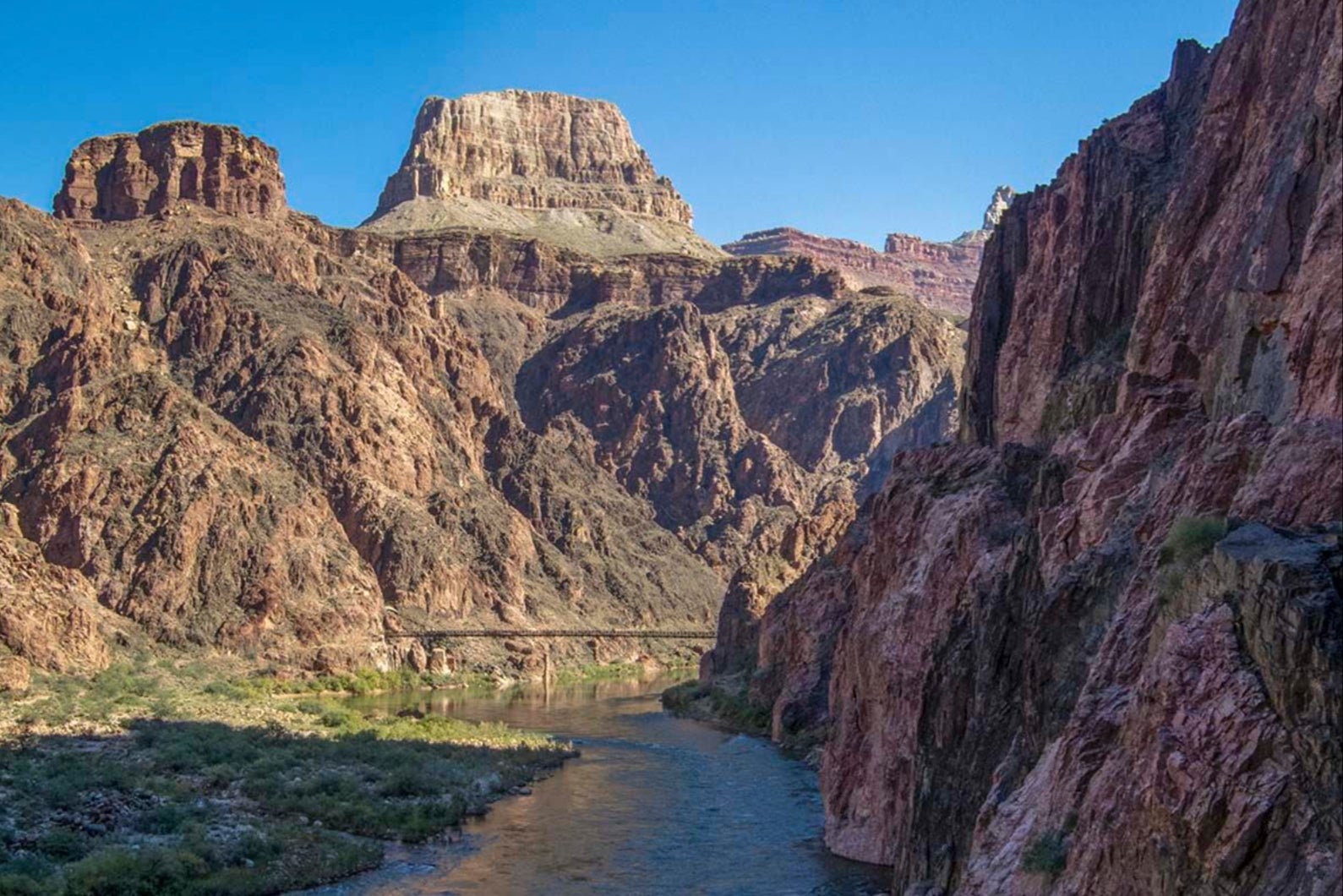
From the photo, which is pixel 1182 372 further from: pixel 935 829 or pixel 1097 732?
pixel 1097 732

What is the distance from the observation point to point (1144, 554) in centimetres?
2617

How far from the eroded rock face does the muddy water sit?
425ft

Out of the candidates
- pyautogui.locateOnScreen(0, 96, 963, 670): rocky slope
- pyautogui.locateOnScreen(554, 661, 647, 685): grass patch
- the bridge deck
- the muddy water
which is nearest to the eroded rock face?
pyautogui.locateOnScreen(0, 96, 963, 670): rocky slope

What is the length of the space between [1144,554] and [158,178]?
18519 centimetres

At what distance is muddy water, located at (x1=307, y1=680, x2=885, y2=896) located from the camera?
4356 centimetres

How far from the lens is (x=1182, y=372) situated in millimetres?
35781

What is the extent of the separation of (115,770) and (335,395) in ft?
349

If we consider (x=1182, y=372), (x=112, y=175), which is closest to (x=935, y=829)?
(x=1182, y=372)

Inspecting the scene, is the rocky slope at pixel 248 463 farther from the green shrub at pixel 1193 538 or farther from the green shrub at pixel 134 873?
the green shrub at pixel 1193 538

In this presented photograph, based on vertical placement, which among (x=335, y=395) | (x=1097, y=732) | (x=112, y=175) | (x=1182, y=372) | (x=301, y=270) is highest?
(x=112, y=175)

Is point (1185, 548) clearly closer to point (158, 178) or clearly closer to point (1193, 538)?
point (1193, 538)

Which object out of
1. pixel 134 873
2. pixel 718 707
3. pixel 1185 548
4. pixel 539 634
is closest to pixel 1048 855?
pixel 1185 548

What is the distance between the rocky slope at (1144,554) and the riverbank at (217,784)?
591 inches

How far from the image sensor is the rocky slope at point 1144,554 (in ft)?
63.1
